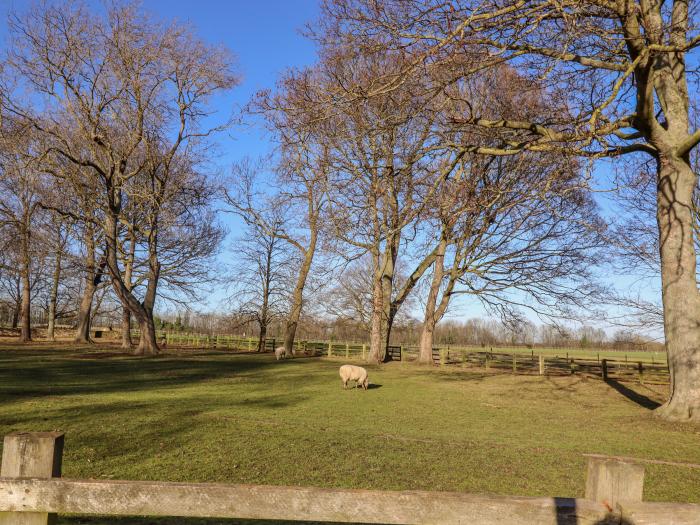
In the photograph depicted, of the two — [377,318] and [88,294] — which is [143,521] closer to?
[377,318]

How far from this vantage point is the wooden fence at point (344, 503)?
8.48 feet

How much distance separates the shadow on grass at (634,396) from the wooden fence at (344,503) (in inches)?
583

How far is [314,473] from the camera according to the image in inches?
273

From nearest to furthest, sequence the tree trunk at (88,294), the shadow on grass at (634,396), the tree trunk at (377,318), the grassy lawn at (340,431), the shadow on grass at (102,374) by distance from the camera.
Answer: the grassy lawn at (340,431)
the shadow on grass at (102,374)
the shadow on grass at (634,396)
the tree trunk at (377,318)
the tree trunk at (88,294)

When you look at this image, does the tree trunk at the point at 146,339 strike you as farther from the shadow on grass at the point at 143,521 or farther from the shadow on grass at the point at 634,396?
the shadow on grass at the point at 143,521

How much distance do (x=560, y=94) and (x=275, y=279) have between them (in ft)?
118

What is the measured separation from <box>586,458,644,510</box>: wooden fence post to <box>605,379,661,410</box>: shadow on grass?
14.8 m

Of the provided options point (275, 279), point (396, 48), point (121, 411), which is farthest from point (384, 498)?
point (275, 279)

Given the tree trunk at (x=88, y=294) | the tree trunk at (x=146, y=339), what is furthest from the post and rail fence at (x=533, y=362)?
the tree trunk at (x=88, y=294)

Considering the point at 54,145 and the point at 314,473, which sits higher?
the point at 54,145

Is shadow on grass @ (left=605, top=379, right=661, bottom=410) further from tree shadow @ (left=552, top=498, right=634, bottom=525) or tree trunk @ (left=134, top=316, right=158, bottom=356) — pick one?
tree trunk @ (left=134, top=316, right=158, bottom=356)

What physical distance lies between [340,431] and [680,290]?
8400 millimetres

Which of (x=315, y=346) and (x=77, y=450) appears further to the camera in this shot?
(x=315, y=346)

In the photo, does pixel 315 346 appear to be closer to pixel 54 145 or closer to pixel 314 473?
pixel 54 145
